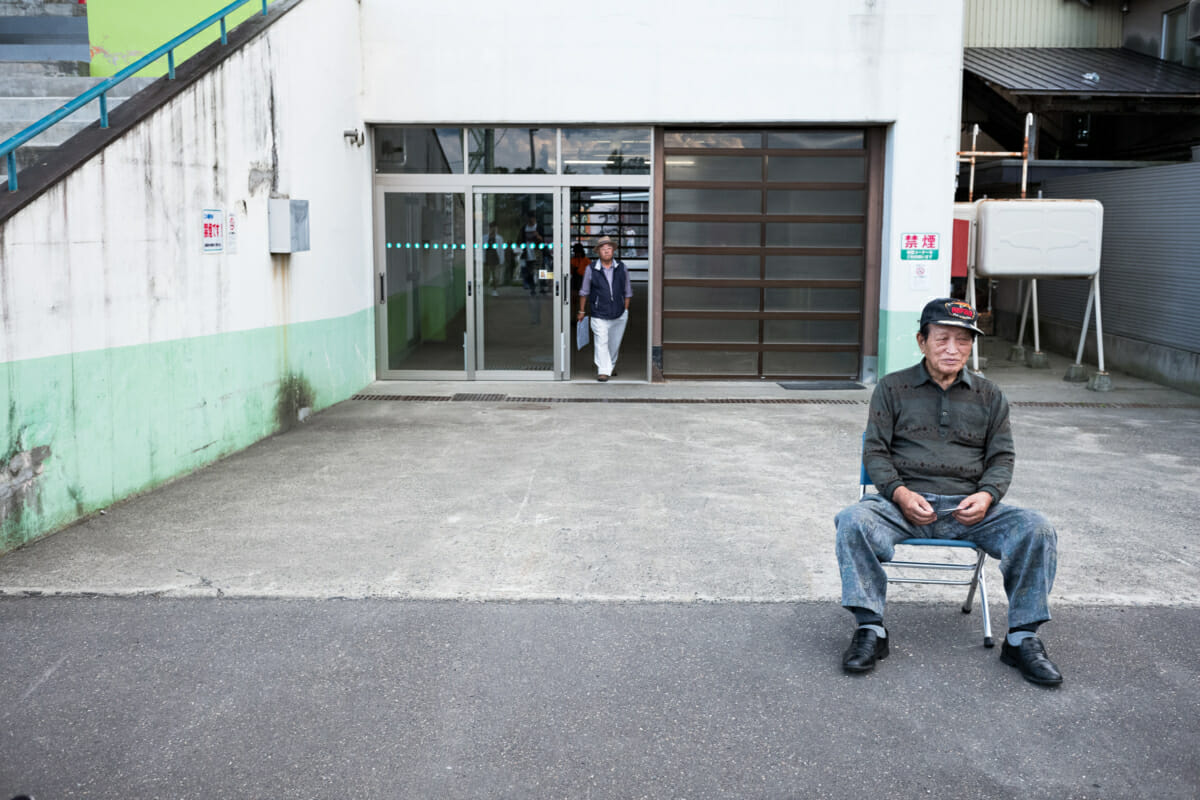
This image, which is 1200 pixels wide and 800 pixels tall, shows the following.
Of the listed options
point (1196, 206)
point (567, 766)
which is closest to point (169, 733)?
point (567, 766)

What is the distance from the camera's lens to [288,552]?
6121mm

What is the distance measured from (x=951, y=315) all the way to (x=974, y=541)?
1002 mm

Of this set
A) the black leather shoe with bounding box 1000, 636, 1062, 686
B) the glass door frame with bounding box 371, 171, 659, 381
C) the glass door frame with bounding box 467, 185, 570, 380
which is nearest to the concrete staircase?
the glass door frame with bounding box 371, 171, 659, 381

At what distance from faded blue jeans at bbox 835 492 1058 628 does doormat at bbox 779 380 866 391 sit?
7885 mm

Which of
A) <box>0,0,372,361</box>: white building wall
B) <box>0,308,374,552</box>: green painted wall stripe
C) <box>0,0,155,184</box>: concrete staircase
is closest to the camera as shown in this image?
<box>0,308,374,552</box>: green painted wall stripe

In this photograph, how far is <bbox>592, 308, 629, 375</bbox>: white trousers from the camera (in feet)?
42.3

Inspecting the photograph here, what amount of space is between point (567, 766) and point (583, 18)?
10.1 metres

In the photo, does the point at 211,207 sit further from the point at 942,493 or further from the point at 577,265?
the point at 942,493

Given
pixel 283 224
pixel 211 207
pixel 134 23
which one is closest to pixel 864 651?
pixel 211 207

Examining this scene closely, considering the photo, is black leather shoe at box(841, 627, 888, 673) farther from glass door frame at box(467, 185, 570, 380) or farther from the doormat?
glass door frame at box(467, 185, 570, 380)

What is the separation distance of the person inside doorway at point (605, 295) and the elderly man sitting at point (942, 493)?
313 inches

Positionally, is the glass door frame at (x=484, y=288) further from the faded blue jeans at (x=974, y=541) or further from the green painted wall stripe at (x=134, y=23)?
the faded blue jeans at (x=974, y=541)

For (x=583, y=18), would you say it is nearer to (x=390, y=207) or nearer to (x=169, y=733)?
(x=390, y=207)

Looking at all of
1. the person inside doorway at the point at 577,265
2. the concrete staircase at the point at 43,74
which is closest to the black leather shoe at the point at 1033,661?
the concrete staircase at the point at 43,74
